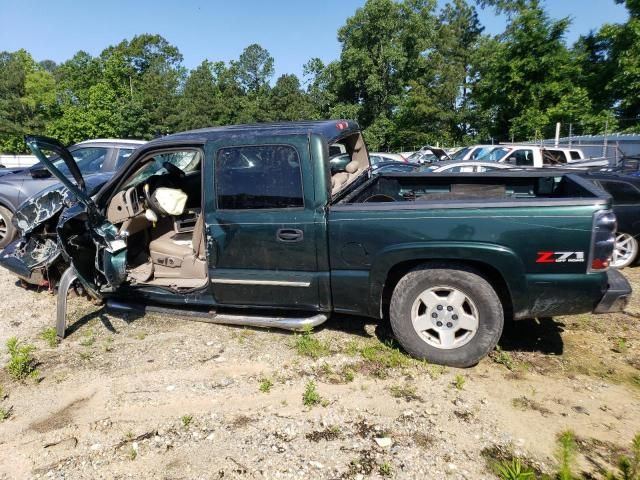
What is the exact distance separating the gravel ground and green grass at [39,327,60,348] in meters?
0.08

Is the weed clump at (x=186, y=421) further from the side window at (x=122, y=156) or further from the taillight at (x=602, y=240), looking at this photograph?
the side window at (x=122, y=156)

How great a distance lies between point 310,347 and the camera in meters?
3.96

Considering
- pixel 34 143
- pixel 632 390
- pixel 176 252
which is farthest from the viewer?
pixel 176 252

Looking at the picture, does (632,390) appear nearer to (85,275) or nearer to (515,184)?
(515,184)

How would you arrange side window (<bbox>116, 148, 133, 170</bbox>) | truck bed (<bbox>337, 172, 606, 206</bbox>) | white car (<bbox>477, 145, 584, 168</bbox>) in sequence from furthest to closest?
1. white car (<bbox>477, 145, 584, 168</bbox>)
2. side window (<bbox>116, 148, 133, 170</bbox>)
3. truck bed (<bbox>337, 172, 606, 206</bbox>)

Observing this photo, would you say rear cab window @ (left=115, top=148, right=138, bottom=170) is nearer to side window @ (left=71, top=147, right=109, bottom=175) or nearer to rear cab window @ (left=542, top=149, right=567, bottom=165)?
side window @ (left=71, top=147, right=109, bottom=175)

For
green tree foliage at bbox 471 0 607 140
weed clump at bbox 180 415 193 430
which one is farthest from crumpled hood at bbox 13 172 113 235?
green tree foliage at bbox 471 0 607 140

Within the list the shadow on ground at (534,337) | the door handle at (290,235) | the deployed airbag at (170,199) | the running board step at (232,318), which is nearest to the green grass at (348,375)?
the running board step at (232,318)

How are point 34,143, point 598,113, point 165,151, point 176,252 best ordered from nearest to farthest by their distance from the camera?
point 34,143 < point 165,151 < point 176,252 < point 598,113

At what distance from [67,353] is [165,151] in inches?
80.1

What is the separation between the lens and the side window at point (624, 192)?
6.11m

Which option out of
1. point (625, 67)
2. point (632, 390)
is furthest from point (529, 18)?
point (632, 390)

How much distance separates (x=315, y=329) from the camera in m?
4.37

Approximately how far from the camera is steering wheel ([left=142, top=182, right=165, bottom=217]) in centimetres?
466
